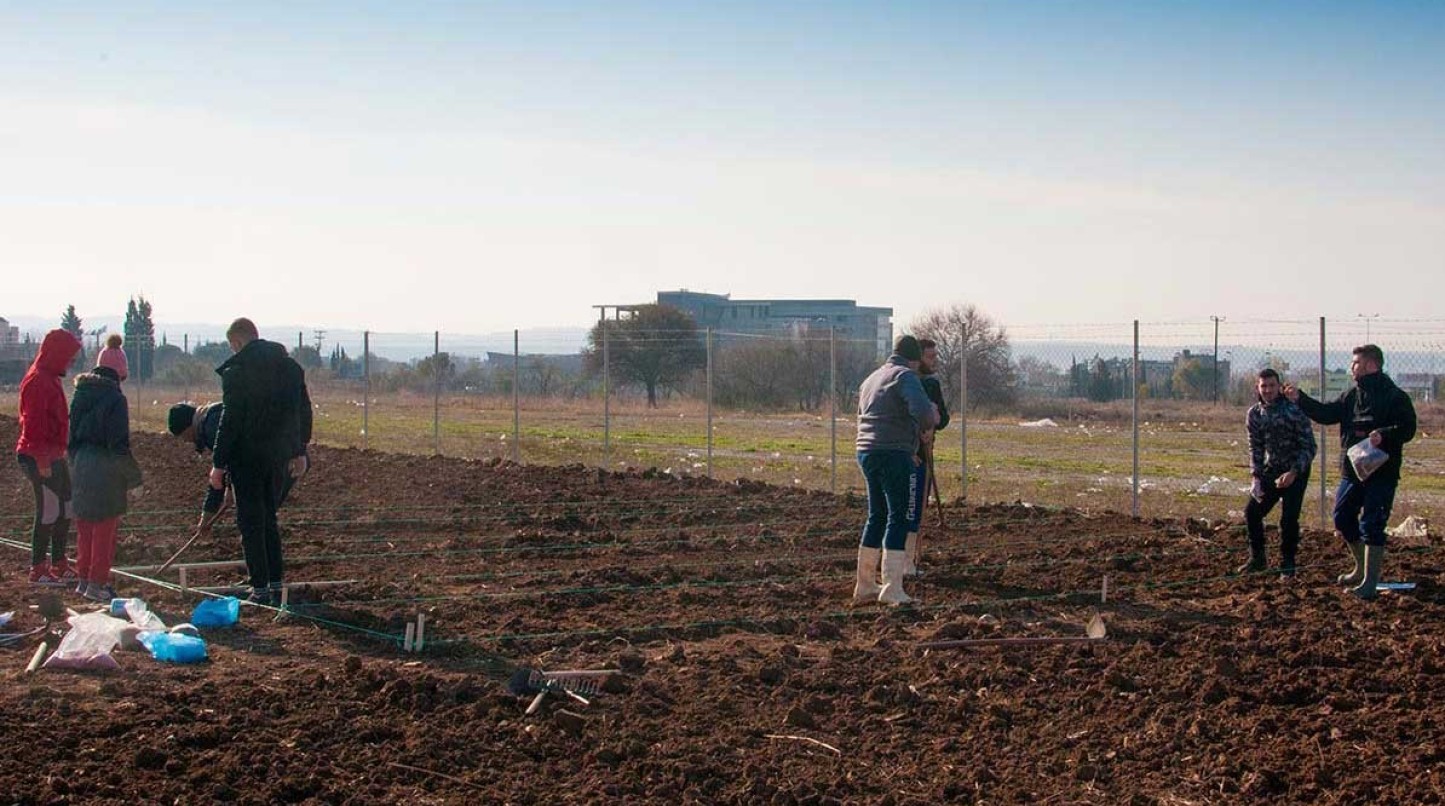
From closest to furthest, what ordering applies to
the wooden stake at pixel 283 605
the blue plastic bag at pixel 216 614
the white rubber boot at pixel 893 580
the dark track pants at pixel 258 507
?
the blue plastic bag at pixel 216 614 < the wooden stake at pixel 283 605 < the dark track pants at pixel 258 507 < the white rubber boot at pixel 893 580

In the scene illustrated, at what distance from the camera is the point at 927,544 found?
12.5 meters

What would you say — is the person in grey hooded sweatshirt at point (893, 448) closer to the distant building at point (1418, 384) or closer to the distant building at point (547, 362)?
the distant building at point (1418, 384)

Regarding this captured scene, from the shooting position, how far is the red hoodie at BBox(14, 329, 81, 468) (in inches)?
375

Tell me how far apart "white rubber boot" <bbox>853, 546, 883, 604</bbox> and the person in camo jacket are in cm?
322

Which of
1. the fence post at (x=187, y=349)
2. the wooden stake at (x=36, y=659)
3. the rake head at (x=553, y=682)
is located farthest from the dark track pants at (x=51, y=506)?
the fence post at (x=187, y=349)

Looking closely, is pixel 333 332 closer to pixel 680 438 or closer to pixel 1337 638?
pixel 680 438

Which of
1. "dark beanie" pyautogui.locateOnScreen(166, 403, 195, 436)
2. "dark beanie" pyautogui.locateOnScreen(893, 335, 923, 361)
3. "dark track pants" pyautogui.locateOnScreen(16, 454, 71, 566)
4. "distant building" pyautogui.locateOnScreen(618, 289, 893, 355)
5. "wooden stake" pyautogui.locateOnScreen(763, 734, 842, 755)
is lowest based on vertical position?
"wooden stake" pyautogui.locateOnScreen(763, 734, 842, 755)

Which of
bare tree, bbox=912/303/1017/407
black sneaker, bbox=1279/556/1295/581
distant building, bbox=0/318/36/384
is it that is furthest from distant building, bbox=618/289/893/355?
black sneaker, bbox=1279/556/1295/581

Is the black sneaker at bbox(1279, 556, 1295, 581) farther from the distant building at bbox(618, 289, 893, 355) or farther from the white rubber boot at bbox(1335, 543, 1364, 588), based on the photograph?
the distant building at bbox(618, 289, 893, 355)

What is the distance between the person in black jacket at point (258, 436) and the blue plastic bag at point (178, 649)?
1.38 meters

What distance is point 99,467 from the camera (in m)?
9.27

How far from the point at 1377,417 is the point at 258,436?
24.8ft

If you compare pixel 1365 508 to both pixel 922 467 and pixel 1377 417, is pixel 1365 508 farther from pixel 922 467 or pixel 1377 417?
pixel 922 467

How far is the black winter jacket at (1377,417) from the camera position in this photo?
385 inches
